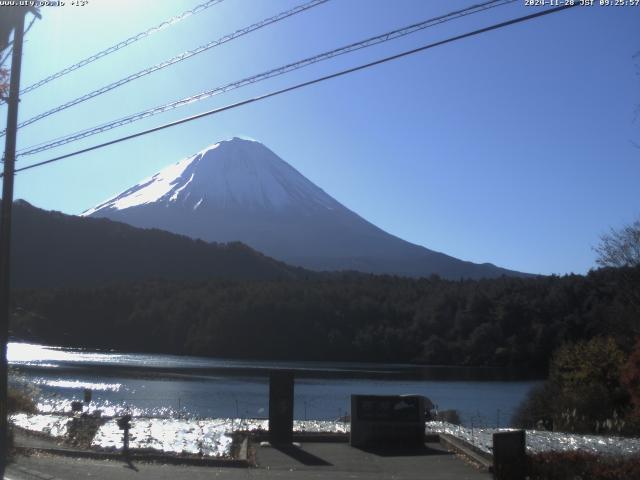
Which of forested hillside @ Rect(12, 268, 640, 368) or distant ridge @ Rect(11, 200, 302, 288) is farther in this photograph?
distant ridge @ Rect(11, 200, 302, 288)

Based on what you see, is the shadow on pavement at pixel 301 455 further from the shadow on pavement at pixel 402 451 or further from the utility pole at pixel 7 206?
the utility pole at pixel 7 206

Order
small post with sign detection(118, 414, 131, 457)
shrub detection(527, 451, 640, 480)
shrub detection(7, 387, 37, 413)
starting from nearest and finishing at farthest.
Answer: shrub detection(527, 451, 640, 480)
small post with sign detection(118, 414, 131, 457)
shrub detection(7, 387, 37, 413)

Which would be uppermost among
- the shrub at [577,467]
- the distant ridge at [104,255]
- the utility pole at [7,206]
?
the distant ridge at [104,255]

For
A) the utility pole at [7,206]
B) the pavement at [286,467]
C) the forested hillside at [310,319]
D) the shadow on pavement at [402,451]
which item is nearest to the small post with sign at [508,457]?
the pavement at [286,467]

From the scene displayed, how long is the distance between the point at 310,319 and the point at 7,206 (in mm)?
74753

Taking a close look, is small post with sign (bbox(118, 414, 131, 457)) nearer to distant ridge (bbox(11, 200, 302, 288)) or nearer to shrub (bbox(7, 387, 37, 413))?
shrub (bbox(7, 387, 37, 413))

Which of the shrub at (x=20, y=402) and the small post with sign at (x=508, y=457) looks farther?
the shrub at (x=20, y=402)

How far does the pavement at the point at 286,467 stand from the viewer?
13291 mm

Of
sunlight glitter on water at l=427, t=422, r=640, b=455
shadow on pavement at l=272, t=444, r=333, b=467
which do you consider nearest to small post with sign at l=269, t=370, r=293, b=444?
shadow on pavement at l=272, t=444, r=333, b=467

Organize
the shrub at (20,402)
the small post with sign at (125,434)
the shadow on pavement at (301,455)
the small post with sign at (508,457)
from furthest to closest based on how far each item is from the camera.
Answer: the shrub at (20,402) < the small post with sign at (125,434) < the shadow on pavement at (301,455) < the small post with sign at (508,457)

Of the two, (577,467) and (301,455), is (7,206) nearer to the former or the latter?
(301,455)

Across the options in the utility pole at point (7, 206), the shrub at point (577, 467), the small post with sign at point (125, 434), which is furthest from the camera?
the small post with sign at point (125, 434)

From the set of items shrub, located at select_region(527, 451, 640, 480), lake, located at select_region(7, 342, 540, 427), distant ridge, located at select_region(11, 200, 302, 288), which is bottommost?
lake, located at select_region(7, 342, 540, 427)

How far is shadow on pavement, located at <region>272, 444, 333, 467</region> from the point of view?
48.6 feet
